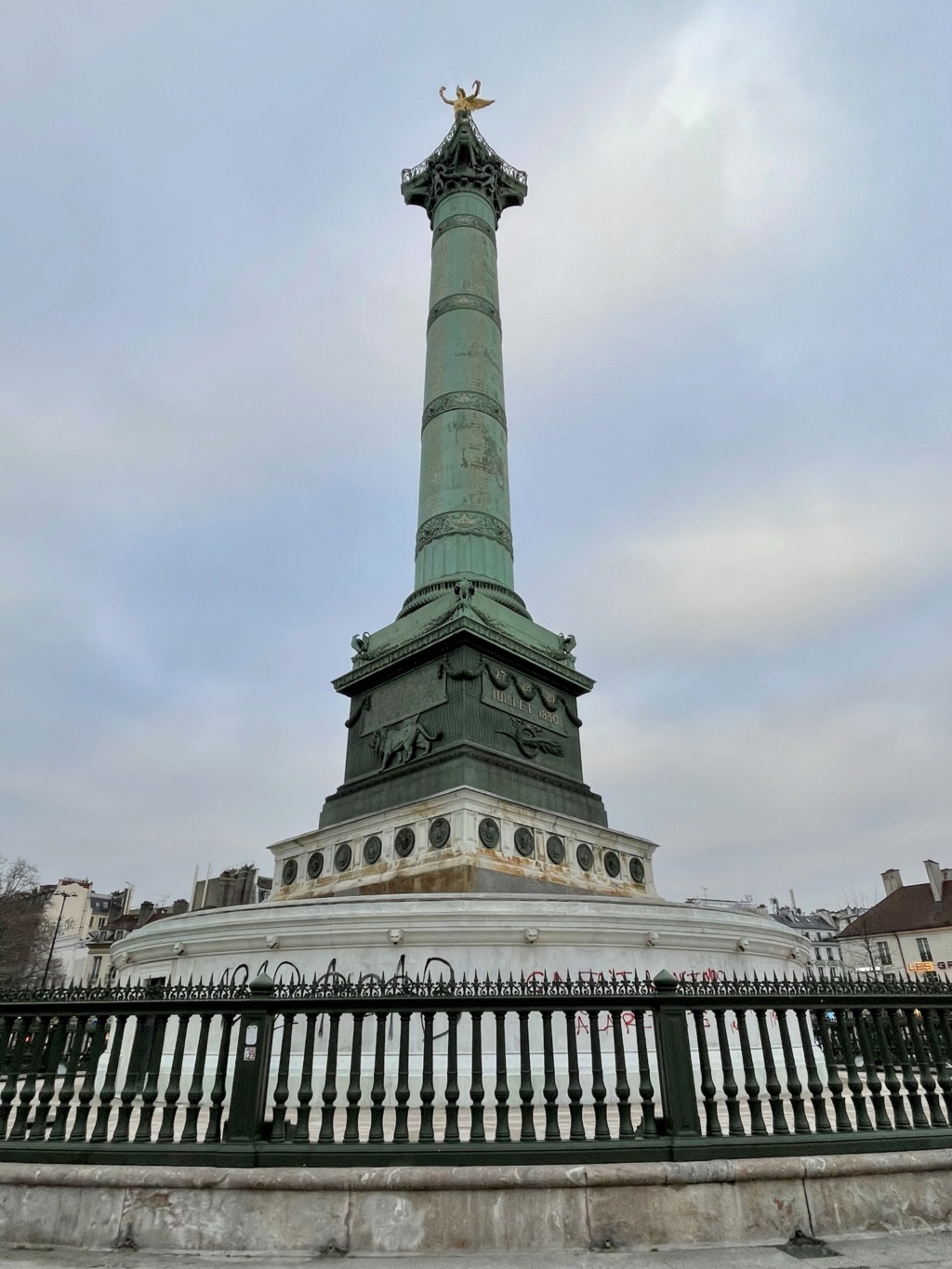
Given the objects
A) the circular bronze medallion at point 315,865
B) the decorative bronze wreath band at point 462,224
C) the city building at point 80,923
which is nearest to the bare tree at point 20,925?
the city building at point 80,923

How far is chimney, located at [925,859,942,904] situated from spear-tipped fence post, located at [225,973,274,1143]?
61.7 m

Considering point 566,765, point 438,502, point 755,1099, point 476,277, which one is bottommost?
point 755,1099

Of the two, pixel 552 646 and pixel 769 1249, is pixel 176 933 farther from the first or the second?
pixel 552 646

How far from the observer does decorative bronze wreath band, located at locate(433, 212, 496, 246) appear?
36906 mm

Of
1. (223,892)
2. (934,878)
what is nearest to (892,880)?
(934,878)

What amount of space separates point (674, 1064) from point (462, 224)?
38.0 metres

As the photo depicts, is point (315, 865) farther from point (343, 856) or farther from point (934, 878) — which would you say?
point (934, 878)

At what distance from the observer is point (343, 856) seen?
24.8 metres

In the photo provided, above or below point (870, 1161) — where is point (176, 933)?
above

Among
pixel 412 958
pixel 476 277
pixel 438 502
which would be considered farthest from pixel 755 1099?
pixel 476 277

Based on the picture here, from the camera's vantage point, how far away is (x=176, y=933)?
53.8 feet

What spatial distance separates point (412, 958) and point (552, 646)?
15540 mm

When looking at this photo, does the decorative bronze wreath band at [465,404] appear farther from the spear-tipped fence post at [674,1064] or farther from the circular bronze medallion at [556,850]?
the spear-tipped fence post at [674,1064]

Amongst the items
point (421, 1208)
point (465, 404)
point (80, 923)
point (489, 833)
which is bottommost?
point (421, 1208)
